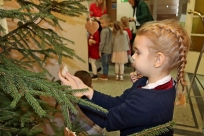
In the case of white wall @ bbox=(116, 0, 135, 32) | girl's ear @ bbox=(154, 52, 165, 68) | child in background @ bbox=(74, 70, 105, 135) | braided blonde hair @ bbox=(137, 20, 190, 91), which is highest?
white wall @ bbox=(116, 0, 135, 32)

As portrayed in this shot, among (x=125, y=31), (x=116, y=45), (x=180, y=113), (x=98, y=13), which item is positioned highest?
(x=98, y=13)

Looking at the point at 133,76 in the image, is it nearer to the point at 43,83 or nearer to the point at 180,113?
the point at 43,83

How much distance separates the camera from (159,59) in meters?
0.82

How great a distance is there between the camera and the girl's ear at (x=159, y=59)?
0.81 m

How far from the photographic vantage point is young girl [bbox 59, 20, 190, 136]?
775 millimetres

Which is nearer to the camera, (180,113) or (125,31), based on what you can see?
(180,113)

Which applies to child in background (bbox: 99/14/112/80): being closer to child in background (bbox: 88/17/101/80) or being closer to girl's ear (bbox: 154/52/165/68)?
child in background (bbox: 88/17/101/80)

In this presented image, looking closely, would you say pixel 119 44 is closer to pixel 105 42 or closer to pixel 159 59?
pixel 105 42

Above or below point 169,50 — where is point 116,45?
below

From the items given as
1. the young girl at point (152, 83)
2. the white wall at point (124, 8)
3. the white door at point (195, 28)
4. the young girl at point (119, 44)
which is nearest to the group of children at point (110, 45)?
the young girl at point (119, 44)

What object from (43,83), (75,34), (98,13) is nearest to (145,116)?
(43,83)

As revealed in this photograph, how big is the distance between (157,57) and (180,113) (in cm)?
197

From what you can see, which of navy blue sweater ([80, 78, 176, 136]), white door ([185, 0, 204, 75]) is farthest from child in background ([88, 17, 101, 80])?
navy blue sweater ([80, 78, 176, 136])

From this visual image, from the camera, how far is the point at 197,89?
10.6ft
